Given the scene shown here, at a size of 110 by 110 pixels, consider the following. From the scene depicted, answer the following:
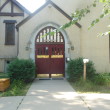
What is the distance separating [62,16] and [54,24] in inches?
30.3

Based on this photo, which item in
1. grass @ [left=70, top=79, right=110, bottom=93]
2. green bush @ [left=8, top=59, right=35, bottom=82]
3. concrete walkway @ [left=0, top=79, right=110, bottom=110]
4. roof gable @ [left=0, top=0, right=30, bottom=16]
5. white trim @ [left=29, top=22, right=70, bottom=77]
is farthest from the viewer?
roof gable @ [left=0, top=0, right=30, bottom=16]

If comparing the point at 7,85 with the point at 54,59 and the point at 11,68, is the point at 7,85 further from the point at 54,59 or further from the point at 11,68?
the point at 54,59

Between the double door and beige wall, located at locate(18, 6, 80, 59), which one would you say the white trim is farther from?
the double door

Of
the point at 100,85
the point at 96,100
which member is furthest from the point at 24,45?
the point at 96,100

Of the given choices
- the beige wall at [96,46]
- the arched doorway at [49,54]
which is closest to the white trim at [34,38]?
the arched doorway at [49,54]

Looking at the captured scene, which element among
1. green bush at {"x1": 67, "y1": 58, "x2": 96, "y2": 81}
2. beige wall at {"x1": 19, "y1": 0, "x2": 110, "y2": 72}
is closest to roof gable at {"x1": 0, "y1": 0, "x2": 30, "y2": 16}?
beige wall at {"x1": 19, "y1": 0, "x2": 110, "y2": 72}

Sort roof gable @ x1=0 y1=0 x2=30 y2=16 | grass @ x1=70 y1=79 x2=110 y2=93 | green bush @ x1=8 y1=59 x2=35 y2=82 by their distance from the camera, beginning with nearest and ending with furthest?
grass @ x1=70 y1=79 x2=110 y2=93, green bush @ x1=8 y1=59 x2=35 y2=82, roof gable @ x1=0 y1=0 x2=30 y2=16

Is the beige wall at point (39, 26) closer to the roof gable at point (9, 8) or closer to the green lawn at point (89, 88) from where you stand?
the green lawn at point (89, 88)

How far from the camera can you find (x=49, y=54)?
14.3m

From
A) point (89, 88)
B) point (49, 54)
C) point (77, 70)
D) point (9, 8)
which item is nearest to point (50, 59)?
point (49, 54)

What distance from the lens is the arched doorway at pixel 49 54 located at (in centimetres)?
1425

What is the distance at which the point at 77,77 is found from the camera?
41.1ft

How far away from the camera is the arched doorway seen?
46.8 ft

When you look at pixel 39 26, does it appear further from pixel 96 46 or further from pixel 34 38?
pixel 96 46
